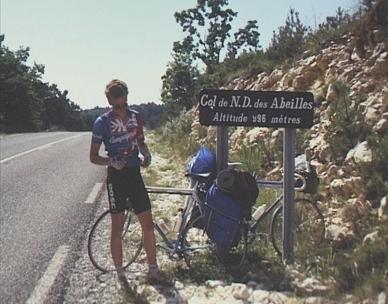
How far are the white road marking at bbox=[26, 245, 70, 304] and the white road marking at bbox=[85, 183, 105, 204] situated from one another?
118 inches

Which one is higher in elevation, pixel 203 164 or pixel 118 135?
pixel 118 135

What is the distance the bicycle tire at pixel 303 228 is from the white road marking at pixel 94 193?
172 inches

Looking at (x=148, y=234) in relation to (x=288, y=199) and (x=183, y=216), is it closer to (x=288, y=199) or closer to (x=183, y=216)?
(x=183, y=216)

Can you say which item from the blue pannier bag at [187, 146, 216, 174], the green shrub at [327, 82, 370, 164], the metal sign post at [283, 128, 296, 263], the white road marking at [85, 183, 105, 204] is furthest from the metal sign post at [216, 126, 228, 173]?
the white road marking at [85, 183, 105, 204]

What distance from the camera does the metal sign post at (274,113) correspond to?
225 inches

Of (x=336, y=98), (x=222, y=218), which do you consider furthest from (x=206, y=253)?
(x=336, y=98)

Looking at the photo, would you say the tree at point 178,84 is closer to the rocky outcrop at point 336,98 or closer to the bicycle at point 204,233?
the rocky outcrop at point 336,98

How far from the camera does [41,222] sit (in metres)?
8.13

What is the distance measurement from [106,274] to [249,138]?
5255 mm

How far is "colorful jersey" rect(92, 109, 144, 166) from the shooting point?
204 inches

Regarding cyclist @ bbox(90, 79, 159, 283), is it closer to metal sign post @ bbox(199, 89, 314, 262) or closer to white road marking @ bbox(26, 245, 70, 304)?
white road marking @ bbox(26, 245, 70, 304)

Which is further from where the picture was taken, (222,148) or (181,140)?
(181,140)

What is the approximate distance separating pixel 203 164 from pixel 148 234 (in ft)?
3.20

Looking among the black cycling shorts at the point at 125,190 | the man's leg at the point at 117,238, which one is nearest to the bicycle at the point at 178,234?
the man's leg at the point at 117,238
